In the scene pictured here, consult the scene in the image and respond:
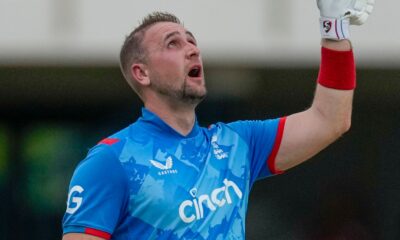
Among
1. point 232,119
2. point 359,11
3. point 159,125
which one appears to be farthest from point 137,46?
point 232,119

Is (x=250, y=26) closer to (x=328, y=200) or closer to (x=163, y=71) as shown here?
(x=328, y=200)

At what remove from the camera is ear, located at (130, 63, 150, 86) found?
5141 mm

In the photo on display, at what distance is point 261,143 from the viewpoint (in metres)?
5.15

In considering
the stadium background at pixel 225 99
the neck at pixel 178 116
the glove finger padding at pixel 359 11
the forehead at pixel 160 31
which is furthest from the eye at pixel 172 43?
the stadium background at pixel 225 99

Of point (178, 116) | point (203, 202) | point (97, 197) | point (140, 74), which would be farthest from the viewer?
point (140, 74)

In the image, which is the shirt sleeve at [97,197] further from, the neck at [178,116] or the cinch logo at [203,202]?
the neck at [178,116]

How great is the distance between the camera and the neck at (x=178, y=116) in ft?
16.6

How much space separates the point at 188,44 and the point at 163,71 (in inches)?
6.1

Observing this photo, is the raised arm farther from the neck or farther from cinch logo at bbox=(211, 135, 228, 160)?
the neck

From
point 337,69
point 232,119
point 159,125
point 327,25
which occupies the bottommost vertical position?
point 232,119

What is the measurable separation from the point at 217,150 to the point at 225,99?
6.10 meters

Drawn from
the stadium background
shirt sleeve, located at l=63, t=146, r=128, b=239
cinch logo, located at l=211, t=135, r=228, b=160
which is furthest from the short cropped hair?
the stadium background

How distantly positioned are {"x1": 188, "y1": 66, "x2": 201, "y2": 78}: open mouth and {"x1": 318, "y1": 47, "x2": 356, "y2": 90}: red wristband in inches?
19.5

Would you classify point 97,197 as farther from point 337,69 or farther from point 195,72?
point 337,69
